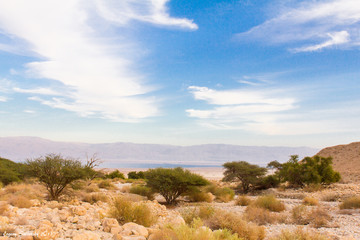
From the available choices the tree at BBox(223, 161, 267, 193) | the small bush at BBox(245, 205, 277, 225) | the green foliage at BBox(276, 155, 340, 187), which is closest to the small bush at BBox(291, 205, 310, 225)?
the small bush at BBox(245, 205, 277, 225)

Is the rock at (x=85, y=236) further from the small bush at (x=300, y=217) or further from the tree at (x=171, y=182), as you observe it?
the tree at (x=171, y=182)

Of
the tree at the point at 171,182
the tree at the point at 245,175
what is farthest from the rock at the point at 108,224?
the tree at the point at 245,175

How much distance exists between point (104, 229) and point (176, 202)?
12322 millimetres

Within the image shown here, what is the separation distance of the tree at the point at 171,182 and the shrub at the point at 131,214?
354 inches

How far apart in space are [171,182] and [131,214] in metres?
9.35

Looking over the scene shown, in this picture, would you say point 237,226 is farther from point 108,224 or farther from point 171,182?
point 171,182

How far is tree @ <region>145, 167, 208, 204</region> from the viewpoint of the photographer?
1904 cm

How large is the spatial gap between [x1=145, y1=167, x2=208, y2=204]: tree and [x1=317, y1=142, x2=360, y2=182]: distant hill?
20.4 meters

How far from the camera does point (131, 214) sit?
9625mm

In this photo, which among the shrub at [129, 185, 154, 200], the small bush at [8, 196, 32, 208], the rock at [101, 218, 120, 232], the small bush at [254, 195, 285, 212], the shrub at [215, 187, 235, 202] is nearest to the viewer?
the rock at [101, 218, 120, 232]

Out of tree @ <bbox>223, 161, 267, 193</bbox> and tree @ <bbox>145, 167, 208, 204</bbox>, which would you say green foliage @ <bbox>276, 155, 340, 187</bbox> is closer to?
tree @ <bbox>223, 161, 267, 193</bbox>

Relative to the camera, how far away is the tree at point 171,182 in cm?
1904

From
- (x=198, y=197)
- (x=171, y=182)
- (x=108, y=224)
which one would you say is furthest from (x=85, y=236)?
(x=198, y=197)

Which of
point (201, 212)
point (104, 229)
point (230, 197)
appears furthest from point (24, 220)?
point (230, 197)
